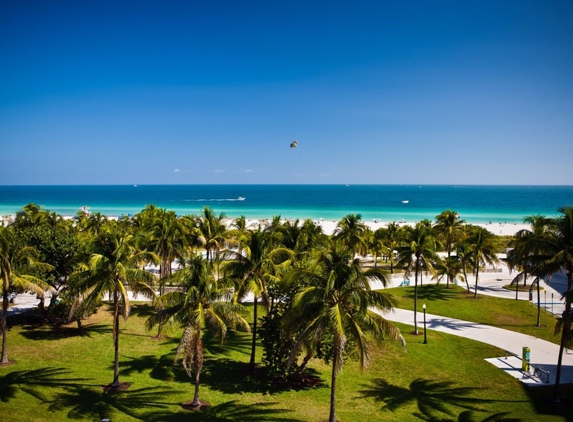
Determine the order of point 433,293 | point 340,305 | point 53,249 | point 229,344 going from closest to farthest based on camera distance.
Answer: point 340,305
point 229,344
point 53,249
point 433,293

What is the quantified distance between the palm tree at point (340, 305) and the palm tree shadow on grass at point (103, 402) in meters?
7.53

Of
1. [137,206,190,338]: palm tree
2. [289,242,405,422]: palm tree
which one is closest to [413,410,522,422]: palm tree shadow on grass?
[289,242,405,422]: palm tree

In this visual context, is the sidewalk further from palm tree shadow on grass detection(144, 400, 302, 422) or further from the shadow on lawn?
palm tree shadow on grass detection(144, 400, 302, 422)

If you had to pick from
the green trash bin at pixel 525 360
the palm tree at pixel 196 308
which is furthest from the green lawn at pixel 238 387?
the palm tree at pixel 196 308

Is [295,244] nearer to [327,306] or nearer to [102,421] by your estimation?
[327,306]

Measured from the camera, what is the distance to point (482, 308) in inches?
1240

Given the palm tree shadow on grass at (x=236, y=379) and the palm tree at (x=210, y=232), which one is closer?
the palm tree shadow on grass at (x=236, y=379)

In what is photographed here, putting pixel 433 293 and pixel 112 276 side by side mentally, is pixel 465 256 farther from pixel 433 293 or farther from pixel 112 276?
pixel 112 276

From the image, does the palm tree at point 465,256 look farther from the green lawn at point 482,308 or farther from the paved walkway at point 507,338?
Result: the paved walkway at point 507,338

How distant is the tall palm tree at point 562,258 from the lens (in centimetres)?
1648

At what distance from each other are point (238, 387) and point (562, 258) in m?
16.1

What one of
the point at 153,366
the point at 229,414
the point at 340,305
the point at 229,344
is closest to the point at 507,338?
the point at 340,305

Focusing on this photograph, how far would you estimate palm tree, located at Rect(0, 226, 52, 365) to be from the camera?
17.8m

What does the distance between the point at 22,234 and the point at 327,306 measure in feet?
71.4
